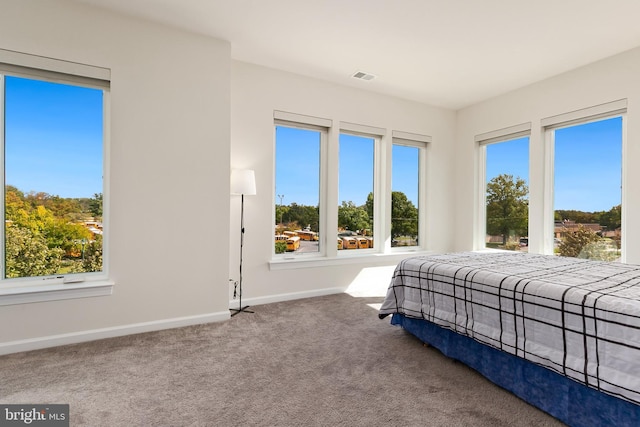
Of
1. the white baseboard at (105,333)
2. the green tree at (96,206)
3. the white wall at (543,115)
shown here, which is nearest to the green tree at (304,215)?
the white baseboard at (105,333)

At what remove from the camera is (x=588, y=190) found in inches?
146

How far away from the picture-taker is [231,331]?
9.52 feet

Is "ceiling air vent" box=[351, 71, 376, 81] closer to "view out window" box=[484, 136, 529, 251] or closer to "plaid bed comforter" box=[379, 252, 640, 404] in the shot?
"view out window" box=[484, 136, 529, 251]

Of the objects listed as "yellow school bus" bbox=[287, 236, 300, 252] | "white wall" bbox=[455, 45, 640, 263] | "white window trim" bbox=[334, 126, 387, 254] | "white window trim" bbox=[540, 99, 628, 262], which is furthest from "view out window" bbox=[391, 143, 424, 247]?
"white window trim" bbox=[540, 99, 628, 262]

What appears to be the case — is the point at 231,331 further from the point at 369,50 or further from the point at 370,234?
the point at 369,50

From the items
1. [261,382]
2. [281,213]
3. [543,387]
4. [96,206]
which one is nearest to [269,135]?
[281,213]

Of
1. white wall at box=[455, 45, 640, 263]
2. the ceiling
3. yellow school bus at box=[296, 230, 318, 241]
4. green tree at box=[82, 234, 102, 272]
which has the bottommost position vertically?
green tree at box=[82, 234, 102, 272]

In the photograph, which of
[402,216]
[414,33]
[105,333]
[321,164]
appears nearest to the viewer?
[105,333]

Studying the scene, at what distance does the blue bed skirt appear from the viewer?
147 cm

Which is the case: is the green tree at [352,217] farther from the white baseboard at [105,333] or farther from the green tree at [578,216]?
the green tree at [578,216]

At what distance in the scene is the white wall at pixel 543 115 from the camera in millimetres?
3252

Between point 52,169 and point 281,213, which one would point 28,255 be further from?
point 281,213

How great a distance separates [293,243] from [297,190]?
68cm

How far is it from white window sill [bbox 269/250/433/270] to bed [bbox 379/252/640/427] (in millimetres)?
1604
